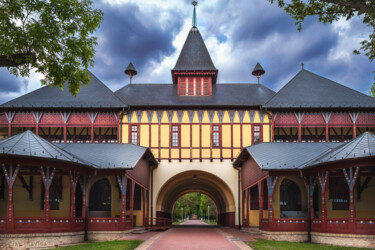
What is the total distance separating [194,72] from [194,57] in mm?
1792

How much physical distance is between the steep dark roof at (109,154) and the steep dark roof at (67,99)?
A: 5135 mm

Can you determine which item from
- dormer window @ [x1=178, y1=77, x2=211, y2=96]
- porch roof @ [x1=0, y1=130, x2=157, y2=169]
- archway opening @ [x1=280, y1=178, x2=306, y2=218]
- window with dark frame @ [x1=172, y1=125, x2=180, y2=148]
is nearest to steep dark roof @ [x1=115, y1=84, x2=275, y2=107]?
dormer window @ [x1=178, y1=77, x2=211, y2=96]

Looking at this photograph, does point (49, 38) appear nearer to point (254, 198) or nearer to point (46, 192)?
point (46, 192)

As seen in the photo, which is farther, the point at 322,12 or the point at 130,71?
the point at 130,71

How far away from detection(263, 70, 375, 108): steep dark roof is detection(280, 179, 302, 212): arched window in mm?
6988

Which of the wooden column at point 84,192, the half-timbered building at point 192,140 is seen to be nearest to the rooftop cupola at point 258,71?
the half-timbered building at point 192,140

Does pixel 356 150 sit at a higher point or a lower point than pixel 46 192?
higher

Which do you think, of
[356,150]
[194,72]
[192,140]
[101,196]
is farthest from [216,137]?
[356,150]

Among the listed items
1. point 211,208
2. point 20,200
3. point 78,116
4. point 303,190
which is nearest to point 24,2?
point 20,200

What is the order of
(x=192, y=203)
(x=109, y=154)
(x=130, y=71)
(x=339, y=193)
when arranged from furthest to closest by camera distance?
(x=192, y=203)
(x=130, y=71)
(x=109, y=154)
(x=339, y=193)

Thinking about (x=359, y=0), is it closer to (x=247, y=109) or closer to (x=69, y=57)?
(x=69, y=57)

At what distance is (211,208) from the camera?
74.7 metres

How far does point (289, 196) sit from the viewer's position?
81.0 ft

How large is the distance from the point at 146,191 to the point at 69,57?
14.1 m
